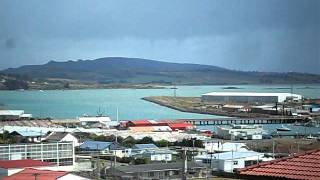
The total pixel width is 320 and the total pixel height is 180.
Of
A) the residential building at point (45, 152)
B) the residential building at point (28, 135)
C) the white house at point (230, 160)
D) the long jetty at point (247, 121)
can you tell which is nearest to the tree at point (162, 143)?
the residential building at point (28, 135)

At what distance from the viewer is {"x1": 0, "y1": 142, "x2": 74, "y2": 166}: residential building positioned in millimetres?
4773

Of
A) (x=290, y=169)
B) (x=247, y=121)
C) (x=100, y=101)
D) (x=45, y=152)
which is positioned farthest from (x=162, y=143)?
(x=100, y=101)

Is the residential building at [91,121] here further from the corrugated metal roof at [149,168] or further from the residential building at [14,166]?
the residential building at [14,166]

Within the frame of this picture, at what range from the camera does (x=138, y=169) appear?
14.1 ft

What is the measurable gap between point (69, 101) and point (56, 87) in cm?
192

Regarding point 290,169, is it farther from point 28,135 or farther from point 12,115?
point 12,115

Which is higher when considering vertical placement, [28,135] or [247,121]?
[28,135]

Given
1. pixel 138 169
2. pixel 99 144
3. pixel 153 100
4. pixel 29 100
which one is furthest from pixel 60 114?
pixel 138 169

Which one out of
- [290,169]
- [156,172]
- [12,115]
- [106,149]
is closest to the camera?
[290,169]

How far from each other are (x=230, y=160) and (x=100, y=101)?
14.7 metres

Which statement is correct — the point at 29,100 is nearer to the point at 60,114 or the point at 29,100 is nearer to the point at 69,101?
the point at 69,101

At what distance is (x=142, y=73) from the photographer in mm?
25078

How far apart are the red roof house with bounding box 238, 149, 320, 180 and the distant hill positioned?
21.7m

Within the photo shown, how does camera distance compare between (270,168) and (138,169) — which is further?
(138,169)
